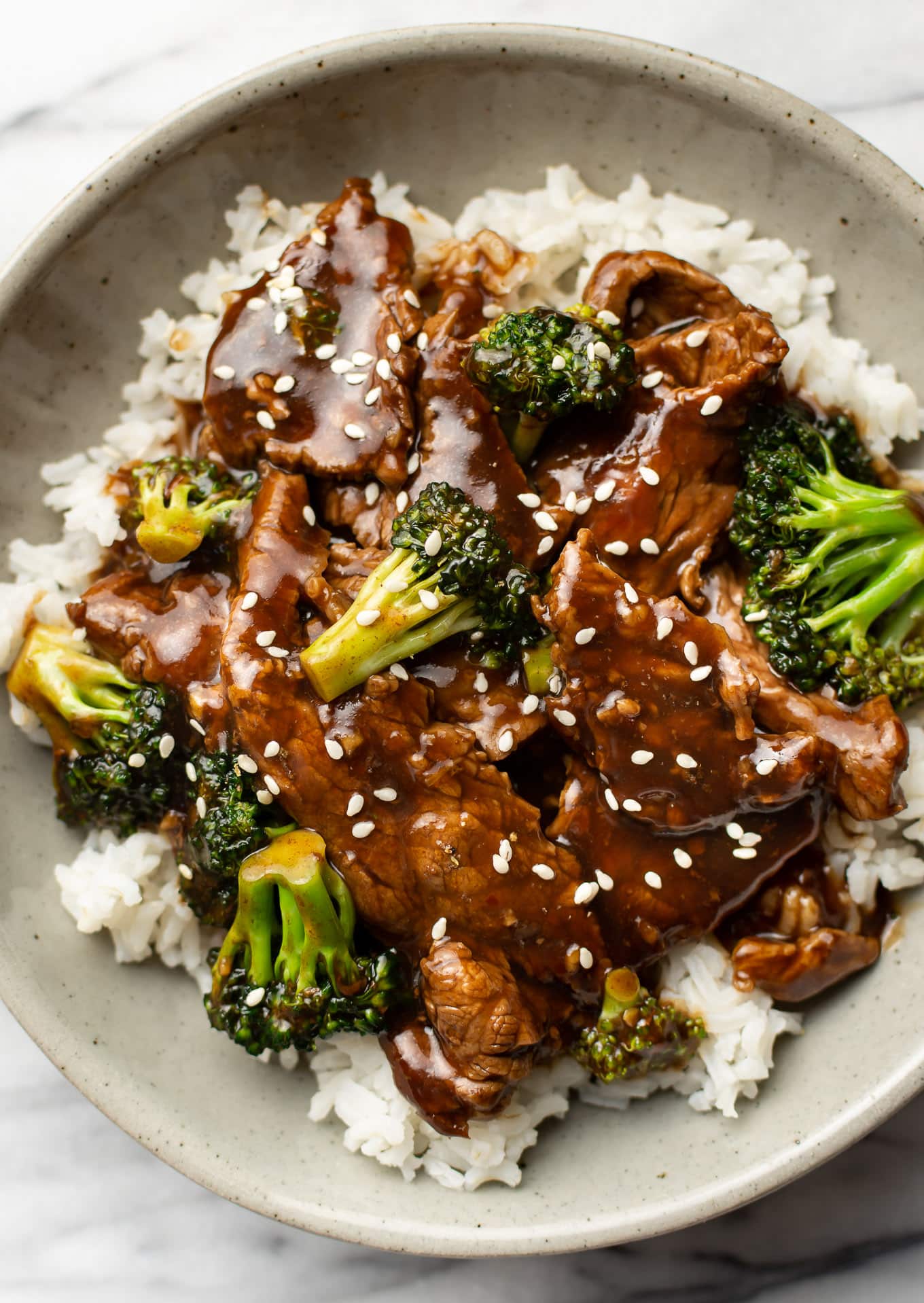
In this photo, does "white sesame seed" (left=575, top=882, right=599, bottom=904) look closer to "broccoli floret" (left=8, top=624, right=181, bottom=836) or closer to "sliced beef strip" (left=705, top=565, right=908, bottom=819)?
"sliced beef strip" (left=705, top=565, right=908, bottom=819)

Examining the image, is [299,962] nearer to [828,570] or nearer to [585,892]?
[585,892]

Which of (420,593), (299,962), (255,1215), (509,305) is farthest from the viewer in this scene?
(255,1215)

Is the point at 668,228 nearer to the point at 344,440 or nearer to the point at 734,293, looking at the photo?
the point at 734,293

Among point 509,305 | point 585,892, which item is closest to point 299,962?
point 585,892

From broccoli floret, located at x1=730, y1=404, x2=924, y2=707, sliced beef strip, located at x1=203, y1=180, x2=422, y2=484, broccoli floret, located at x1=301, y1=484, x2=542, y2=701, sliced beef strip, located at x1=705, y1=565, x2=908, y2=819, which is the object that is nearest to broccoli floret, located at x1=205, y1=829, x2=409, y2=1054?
broccoli floret, located at x1=301, y1=484, x2=542, y2=701

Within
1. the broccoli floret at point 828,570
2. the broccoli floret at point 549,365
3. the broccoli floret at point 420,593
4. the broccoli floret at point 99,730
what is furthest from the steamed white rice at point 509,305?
the broccoli floret at point 420,593

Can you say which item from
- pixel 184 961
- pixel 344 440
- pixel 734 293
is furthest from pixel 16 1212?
pixel 734 293

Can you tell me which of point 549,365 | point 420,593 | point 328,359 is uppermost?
point 549,365
